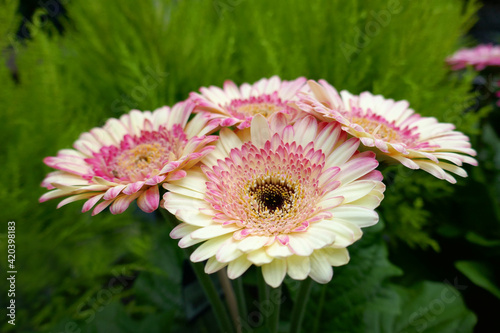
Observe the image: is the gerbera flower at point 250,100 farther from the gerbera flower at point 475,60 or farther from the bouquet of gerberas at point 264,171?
the gerbera flower at point 475,60

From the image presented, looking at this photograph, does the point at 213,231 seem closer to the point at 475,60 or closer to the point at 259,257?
the point at 259,257

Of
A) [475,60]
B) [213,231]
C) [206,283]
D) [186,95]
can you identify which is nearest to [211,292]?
[206,283]

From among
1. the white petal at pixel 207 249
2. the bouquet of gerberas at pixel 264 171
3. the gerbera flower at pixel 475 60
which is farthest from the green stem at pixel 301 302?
the gerbera flower at pixel 475 60

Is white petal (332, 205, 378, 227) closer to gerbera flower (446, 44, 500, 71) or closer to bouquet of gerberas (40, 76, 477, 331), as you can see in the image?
bouquet of gerberas (40, 76, 477, 331)

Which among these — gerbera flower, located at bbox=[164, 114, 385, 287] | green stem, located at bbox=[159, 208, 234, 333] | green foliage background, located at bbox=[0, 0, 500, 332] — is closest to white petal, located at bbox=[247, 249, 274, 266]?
gerbera flower, located at bbox=[164, 114, 385, 287]

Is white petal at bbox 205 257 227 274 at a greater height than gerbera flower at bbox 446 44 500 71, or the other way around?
gerbera flower at bbox 446 44 500 71

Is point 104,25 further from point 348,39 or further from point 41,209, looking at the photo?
point 348,39
